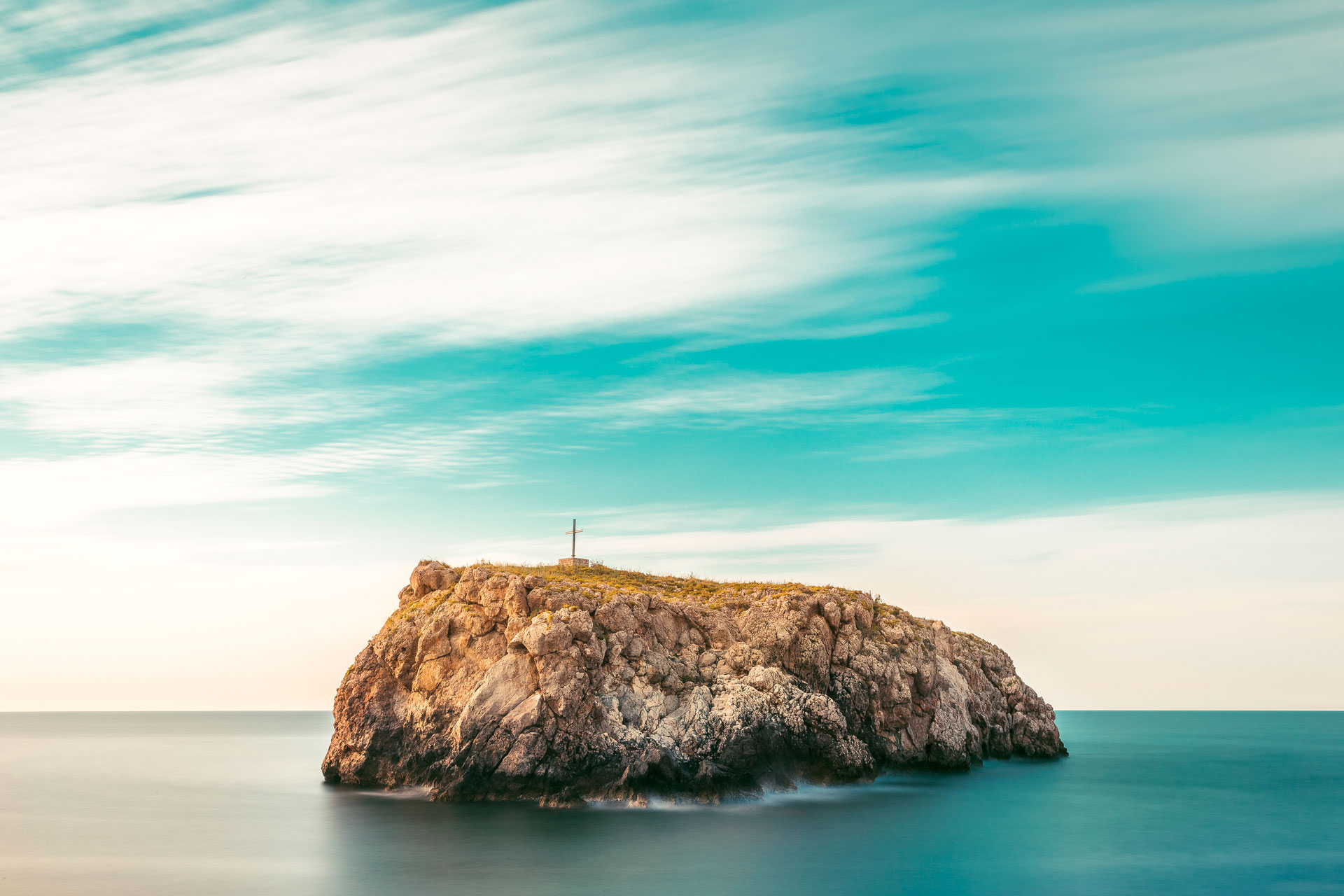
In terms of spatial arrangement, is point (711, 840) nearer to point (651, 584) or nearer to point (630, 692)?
point (630, 692)

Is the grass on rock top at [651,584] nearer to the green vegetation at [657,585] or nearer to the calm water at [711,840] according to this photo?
the green vegetation at [657,585]

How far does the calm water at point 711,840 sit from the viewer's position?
35.9 meters

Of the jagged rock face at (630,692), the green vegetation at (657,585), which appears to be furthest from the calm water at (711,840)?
the green vegetation at (657,585)

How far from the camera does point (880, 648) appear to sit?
5962 cm

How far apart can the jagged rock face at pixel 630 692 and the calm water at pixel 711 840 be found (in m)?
1.77

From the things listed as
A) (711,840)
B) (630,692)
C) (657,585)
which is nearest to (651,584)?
(657,585)

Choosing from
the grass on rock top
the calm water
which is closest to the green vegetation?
the grass on rock top

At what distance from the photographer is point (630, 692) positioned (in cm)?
5000

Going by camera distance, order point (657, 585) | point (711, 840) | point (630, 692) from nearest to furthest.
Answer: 1. point (711, 840)
2. point (630, 692)
3. point (657, 585)

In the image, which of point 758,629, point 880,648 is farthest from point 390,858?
point 880,648

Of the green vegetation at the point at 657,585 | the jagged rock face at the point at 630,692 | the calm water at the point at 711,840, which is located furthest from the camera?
the green vegetation at the point at 657,585

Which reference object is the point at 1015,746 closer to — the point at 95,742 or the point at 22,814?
the point at 22,814

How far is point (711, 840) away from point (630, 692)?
35.0ft

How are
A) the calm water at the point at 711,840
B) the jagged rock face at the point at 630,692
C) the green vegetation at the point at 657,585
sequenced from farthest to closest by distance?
the green vegetation at the point at 657,585 < the jagged rock face at the point at 630,692 < the calm water at the point at 711,840
